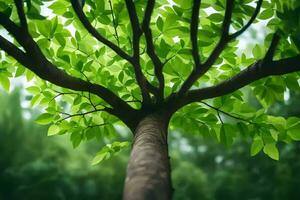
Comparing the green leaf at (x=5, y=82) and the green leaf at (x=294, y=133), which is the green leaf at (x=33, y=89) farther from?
the green leaf at (x=294, y=133)

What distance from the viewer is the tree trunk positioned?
82cm

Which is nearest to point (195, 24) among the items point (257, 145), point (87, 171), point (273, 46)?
point (273, 46)

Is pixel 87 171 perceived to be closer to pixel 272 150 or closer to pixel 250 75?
pixel 272 150

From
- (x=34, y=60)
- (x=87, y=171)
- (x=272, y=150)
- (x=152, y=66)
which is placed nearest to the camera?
(x=34, y=60)

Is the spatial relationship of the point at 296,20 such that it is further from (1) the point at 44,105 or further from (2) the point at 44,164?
(2) the point at 44,164

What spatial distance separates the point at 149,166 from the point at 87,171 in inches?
332

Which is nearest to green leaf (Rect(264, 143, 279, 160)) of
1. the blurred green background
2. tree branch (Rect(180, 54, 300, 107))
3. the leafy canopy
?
the leafy canopy

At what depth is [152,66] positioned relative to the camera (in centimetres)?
128

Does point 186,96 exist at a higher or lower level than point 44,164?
higher

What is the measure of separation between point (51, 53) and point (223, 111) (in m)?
0.65

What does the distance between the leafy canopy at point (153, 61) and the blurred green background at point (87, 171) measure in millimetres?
6462

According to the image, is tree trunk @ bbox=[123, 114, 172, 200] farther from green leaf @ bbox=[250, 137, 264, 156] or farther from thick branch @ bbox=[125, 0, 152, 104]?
green leaf @ bbox=[250, 137, 264, 156]

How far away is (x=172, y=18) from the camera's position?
1.15m

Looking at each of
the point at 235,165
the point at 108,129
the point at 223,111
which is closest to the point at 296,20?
the point at 223,111
